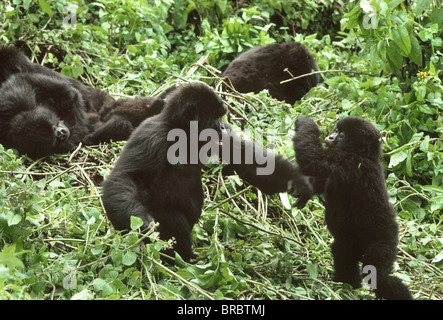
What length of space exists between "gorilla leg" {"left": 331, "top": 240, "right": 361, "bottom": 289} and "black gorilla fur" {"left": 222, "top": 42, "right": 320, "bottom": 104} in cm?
320

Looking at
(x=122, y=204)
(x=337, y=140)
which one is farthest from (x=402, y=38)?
(x=122, y=204)

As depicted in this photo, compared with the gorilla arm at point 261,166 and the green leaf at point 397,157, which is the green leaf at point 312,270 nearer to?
the gorilla arm at point 261,166

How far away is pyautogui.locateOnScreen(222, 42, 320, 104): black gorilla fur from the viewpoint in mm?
7402

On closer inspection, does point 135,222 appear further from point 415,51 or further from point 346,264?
point 415,51

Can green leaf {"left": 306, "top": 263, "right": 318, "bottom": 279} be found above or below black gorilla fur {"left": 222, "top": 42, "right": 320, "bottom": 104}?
below

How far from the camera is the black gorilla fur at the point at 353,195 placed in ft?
14.4

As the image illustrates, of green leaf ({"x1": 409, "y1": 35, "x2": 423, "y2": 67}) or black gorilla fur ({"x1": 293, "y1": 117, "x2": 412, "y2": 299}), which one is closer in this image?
black gorilla fur ({"x1": 293, "y1": 117, "x2": 412, "y2": 299})

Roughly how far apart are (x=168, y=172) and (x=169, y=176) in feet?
0.09

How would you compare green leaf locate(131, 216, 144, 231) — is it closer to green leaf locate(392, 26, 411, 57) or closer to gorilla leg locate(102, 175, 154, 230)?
gorilla leg locate(102, 175, 154, 230)

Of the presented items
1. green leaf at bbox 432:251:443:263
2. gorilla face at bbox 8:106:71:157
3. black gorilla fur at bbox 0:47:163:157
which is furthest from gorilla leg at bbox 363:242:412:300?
gorilla face at bbox 8:106:71:157

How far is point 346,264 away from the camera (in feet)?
14.7

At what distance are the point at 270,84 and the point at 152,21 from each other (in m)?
1.76

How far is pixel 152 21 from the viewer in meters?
8.03
